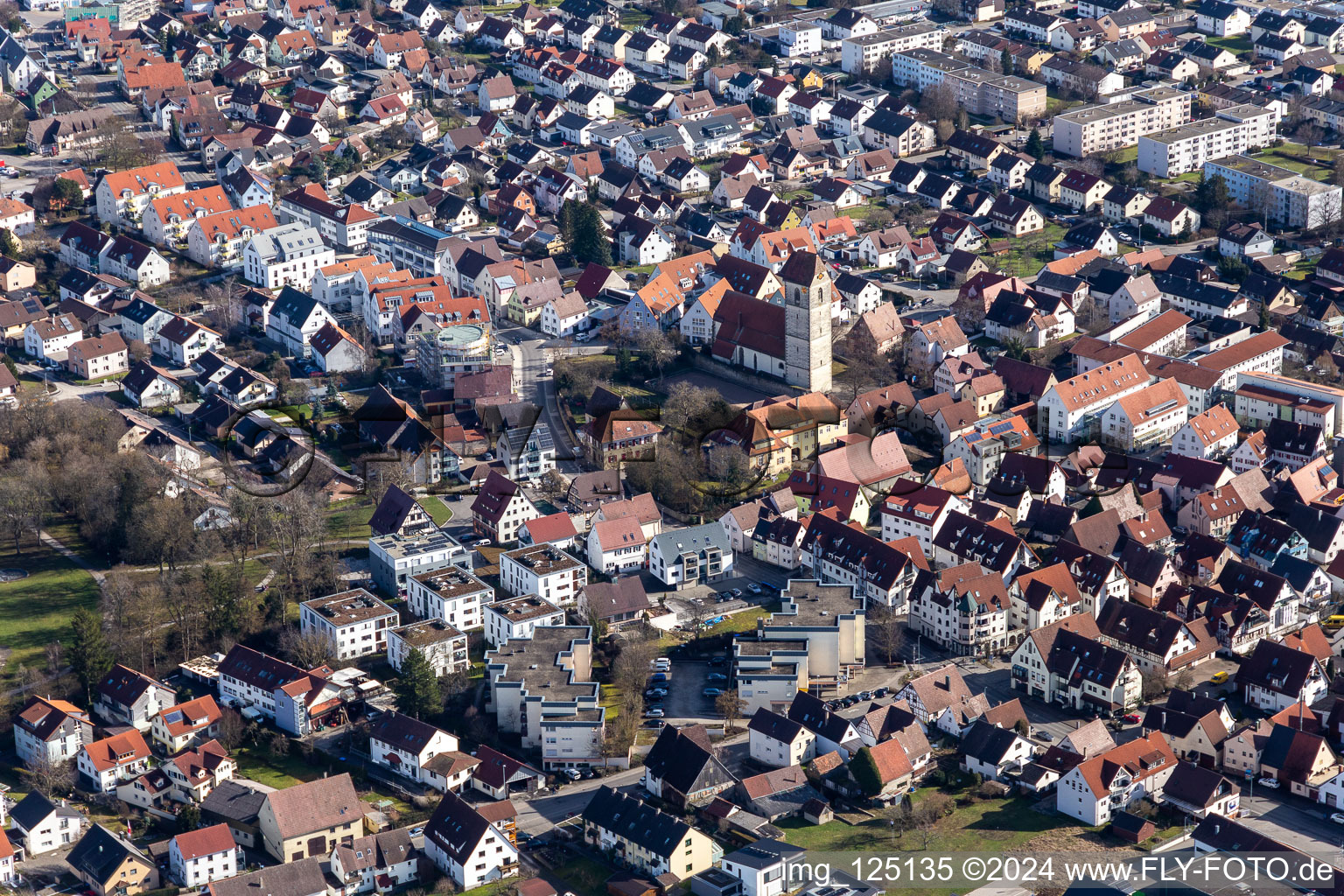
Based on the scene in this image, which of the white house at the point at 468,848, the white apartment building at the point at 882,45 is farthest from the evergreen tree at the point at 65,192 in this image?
the white house at the point at 468,848

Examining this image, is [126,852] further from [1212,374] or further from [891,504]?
[1212,374]

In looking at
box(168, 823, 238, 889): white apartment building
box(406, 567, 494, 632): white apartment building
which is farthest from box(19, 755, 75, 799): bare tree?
box(406, 567, 494, 632): white apartment building

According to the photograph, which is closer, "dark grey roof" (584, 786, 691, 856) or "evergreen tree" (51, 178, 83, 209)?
"dark grey roof" (584, 786, 691, 856)

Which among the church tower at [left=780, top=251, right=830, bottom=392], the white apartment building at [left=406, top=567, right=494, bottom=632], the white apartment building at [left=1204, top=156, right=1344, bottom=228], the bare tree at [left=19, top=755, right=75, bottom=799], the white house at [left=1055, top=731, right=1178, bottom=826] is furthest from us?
the white apartment building at [left=1204, top=156, right=1344, bottom=228]

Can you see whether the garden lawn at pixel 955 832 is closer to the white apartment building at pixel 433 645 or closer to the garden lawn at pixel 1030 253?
the white apartment building at pixel 433 645

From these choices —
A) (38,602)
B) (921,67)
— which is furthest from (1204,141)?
(38,602)

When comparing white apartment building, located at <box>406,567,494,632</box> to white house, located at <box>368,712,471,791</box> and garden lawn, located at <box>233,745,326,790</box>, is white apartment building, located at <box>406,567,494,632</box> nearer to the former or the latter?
white house, located at <box>368,712,471,791</box>
